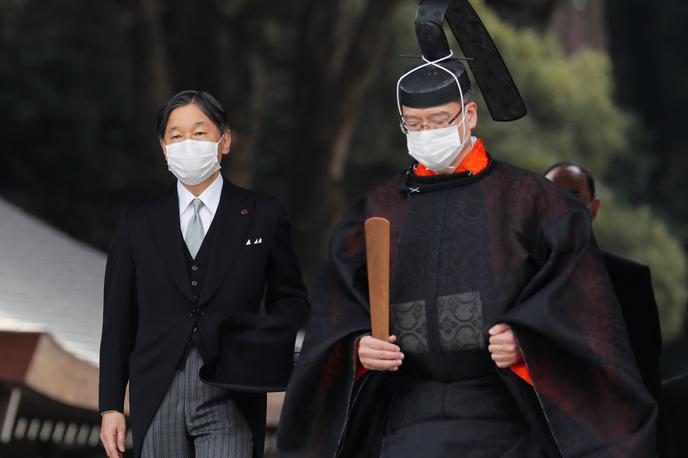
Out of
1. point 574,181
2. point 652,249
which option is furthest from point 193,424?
point 652,249

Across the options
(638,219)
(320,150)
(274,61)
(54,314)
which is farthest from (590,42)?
(54,314)

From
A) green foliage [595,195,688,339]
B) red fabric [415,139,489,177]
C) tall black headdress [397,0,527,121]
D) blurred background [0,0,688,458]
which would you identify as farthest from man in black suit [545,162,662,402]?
green foliage [595,195,688,339]

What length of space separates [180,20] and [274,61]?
10.1 feet

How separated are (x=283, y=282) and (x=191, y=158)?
1.60 feet

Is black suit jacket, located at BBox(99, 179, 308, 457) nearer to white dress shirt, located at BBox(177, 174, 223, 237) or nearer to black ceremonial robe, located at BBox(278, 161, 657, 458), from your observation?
white dress shirt, located at BBox(177, 174, 223, 237)

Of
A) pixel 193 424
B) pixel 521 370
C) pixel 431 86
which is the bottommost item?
pixel 193 424

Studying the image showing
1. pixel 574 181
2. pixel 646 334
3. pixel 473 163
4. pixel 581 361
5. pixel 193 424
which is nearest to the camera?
pixel 581 361

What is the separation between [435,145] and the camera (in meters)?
4.10

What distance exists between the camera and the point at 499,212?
161 inches

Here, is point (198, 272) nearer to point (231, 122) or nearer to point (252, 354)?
point (252, 354)

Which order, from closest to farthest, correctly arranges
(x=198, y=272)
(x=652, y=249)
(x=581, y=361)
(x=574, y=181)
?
(x=581, y=361)
(x=198, y=272)
(x=574, y=181)
(x=652, y=249)

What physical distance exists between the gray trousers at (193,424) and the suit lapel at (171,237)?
265 mm

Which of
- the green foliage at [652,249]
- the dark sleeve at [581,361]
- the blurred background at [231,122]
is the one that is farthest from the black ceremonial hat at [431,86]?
the green foliage at [652,249]

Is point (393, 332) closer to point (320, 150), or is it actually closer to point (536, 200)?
point (536, 200)
